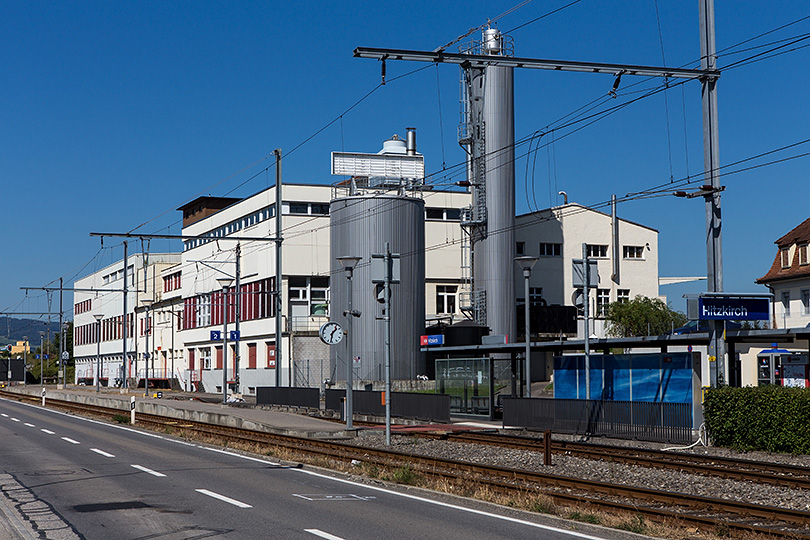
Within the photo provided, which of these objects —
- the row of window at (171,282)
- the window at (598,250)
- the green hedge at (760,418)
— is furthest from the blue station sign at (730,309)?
the row of window at (171,282)

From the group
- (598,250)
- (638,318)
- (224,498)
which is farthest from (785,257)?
(224,498)

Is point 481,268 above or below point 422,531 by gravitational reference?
above

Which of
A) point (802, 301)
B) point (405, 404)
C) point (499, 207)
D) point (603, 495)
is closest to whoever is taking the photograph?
point (603, 495)

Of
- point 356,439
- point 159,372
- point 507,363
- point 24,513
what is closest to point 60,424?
point 356,439

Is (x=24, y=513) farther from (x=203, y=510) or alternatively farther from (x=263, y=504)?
(x=263, y=504)

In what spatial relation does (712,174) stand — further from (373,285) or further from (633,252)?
(633,252)

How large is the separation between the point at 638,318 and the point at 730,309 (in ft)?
139

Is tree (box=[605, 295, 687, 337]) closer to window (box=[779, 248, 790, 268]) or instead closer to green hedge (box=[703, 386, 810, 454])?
window (box=[779, 248, 790, 268])

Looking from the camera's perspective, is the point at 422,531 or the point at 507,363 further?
the point at 507,363

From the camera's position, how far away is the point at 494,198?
59.2 metres

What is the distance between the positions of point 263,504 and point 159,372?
79349 mm

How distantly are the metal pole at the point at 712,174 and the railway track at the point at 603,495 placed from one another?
239 inches

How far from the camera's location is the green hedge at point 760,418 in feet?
72.3

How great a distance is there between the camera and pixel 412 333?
59000 mm
